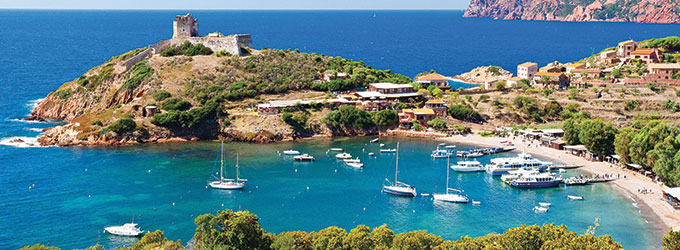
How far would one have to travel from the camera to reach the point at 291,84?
10669cm

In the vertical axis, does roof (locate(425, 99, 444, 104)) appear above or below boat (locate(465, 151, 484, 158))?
above

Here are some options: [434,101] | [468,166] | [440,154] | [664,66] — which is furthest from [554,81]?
[468,166]

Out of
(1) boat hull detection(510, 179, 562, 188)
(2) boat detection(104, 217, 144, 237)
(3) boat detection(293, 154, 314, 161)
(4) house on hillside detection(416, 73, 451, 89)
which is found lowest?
(2) boat detection(104, 217, 144, 237)

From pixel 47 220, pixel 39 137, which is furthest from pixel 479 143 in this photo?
pixel 39 137

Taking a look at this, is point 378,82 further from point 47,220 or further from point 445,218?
point 47,220

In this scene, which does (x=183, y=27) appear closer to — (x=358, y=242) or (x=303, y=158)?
(x=303, y=158)

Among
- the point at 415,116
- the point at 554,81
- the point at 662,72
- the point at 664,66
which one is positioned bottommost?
the point at 415,116

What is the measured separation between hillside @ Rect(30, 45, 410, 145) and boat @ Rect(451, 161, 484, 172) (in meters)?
24.0

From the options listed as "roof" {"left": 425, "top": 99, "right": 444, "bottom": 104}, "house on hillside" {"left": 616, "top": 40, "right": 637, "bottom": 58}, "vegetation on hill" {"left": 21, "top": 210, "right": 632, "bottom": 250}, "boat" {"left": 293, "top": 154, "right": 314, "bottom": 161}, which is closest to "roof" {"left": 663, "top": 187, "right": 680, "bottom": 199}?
"vegetation on hill" {"left": 21, "top": 210, "right": 632, "bottom": 250}

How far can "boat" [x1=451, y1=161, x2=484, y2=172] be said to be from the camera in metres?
74.9

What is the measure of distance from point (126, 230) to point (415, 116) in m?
51.0

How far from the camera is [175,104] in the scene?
9438 centimetres

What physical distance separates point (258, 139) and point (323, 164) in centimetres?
1503

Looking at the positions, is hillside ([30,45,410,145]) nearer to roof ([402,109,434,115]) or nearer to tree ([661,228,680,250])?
roof ([402,109,434,115])
